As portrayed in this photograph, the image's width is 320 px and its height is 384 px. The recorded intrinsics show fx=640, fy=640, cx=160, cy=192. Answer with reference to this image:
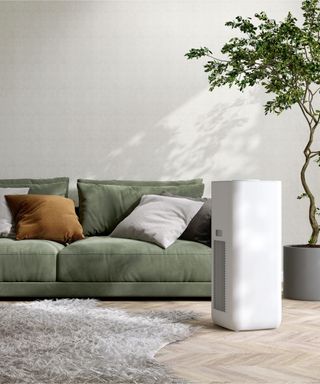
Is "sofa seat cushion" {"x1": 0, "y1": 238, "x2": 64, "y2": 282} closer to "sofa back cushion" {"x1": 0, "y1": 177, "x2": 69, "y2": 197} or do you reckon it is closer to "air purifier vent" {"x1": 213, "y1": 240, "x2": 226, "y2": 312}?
"sofa back cushion" {"x1": 0, "y1": 177, "x2": 69, "y2": 197}

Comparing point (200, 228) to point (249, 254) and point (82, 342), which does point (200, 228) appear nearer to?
point (249, 254)

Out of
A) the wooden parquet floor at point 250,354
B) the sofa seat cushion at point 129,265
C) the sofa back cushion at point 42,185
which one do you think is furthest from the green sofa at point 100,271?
the sofa back cushion at point 42,185

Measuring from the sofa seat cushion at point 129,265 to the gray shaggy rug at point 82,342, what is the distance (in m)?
0.32

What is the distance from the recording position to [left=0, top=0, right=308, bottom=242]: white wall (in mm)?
5797

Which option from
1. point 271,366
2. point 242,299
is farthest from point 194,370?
point 242,299

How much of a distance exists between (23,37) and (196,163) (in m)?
1.95

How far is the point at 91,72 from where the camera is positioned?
583cm

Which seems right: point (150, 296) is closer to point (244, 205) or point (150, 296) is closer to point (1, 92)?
point (244, 205)

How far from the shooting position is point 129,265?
4.55 meters

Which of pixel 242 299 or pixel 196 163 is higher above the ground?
pixel 196 163

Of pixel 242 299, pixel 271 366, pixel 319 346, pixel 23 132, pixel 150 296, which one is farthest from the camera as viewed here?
pixel 23 132

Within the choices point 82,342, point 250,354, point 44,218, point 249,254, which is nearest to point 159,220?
point 44,218

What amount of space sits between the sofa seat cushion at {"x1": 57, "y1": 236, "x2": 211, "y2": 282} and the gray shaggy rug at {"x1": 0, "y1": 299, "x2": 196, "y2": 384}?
1.04ft

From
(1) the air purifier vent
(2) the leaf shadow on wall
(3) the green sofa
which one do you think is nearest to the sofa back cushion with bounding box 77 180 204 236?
(2) the leaf shadow on wall
